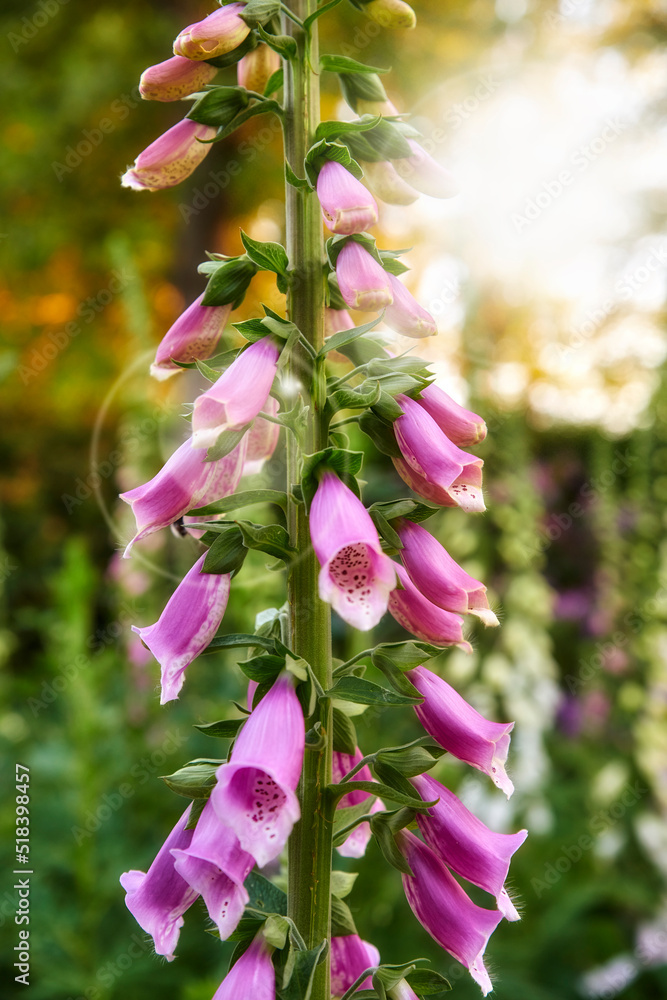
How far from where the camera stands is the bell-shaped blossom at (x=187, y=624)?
3.18ft

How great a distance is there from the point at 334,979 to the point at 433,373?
2.74 feet

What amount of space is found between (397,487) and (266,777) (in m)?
5.78

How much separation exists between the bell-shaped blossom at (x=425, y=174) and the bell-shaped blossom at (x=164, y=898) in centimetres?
91

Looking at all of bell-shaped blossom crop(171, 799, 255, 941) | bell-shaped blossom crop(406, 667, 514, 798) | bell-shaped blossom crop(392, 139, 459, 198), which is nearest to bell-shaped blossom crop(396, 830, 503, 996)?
bell-shaped blossom crop(406, 667, 514, 798)

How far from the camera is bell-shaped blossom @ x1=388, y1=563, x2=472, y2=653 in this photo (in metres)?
1.02

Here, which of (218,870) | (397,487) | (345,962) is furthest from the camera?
(397,487)

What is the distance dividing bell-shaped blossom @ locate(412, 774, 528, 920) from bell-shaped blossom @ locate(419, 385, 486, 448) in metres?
0.44

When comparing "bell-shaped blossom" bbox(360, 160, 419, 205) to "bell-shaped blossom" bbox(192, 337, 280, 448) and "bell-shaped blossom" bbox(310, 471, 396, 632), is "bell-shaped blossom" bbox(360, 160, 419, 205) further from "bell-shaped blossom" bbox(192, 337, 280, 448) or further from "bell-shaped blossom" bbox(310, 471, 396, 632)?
"bell-shaped blossom" bbox(310, 471, 396, 632)

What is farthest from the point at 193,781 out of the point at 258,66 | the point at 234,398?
the point at 258,66

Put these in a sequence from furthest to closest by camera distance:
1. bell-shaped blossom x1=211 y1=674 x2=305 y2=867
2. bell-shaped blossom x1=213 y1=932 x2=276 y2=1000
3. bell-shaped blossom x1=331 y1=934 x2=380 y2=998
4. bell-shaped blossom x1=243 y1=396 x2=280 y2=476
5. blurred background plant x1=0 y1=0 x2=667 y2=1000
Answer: blurred background plant x1=0 y1=0 x2=667 y2=1000 → bell-shaped blossom x1=243 y1=396 x2=280 y2=476 → bell-shaped blossom x1=331 y1=934 x2=380 y2=998 → bell-shaped blossom x1=213 y1=932 x2=276 y2=1000 → bell-shaped blossom x1=211 y1=674 x2=305 y2=867

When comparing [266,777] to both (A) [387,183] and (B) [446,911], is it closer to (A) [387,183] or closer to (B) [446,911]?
(B) [446,911]

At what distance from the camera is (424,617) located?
1029 millimetres

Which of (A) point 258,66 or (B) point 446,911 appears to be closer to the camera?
(B) point 446,911

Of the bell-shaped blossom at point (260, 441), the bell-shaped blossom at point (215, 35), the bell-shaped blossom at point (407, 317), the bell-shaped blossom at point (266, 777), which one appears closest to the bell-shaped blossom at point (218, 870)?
the bell-shaped blossom at point (266, 777)
